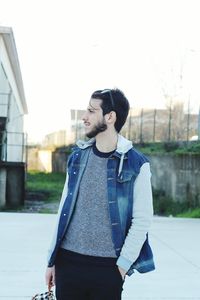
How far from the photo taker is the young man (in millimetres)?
2523

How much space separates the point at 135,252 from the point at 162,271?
3993 mm

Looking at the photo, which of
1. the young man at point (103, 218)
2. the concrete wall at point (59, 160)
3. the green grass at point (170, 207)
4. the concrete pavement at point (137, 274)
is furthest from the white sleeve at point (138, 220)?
the concrete wall at point (59, 160)

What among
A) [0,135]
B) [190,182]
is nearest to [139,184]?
[190,182]

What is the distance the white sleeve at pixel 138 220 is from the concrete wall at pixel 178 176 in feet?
44.3

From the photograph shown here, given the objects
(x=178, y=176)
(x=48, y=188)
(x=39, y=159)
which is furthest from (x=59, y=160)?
(x=178, y=176)

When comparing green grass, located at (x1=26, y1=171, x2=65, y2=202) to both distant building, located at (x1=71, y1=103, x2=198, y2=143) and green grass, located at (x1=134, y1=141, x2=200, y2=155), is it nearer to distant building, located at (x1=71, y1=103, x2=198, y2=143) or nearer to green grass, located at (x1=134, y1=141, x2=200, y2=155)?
distant building, located at (x1=71, y1=103, x2=198, y2=143)

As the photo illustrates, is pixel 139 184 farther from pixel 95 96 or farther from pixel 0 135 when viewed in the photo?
pixel 0 135

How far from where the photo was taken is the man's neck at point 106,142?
2.64 m

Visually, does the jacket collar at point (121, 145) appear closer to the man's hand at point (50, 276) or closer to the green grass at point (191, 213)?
the man's hand at point (50, 276)

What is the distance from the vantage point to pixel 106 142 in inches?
104

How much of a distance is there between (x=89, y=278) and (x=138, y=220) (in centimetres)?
34

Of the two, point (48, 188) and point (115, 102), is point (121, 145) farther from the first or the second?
Answer: point (48, 188)

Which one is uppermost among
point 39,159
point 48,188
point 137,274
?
point 39,159

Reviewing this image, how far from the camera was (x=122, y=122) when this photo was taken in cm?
272
